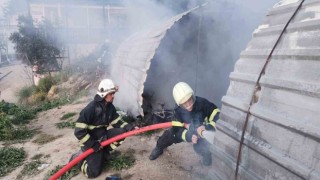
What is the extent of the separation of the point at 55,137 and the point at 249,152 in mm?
6479

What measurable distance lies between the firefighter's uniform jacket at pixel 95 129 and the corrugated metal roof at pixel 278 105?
273cm

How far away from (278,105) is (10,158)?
20.3 feet

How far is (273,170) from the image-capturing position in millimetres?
1998

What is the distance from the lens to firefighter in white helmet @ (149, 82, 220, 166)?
4.19 meters

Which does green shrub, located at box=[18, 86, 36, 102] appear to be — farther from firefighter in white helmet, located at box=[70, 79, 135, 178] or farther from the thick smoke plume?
firefighter in white helmet, located at box=[70, 79, 135, 178]

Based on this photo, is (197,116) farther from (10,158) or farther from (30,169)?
(10,158)

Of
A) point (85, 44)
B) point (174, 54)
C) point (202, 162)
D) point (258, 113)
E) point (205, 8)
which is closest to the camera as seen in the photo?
point (258, 113)

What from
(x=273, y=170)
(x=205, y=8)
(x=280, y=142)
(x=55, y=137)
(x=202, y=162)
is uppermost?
(x=205, y=8)

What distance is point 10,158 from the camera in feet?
20.6

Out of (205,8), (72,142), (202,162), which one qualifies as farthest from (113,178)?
(205,8)

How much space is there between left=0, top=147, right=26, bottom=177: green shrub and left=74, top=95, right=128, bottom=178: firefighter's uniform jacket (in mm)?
1966

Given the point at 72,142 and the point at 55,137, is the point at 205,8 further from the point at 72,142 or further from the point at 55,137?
the point at 55,137

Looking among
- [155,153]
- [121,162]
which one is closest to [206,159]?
[155,153]

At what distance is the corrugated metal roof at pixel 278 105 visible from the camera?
1.78 m
